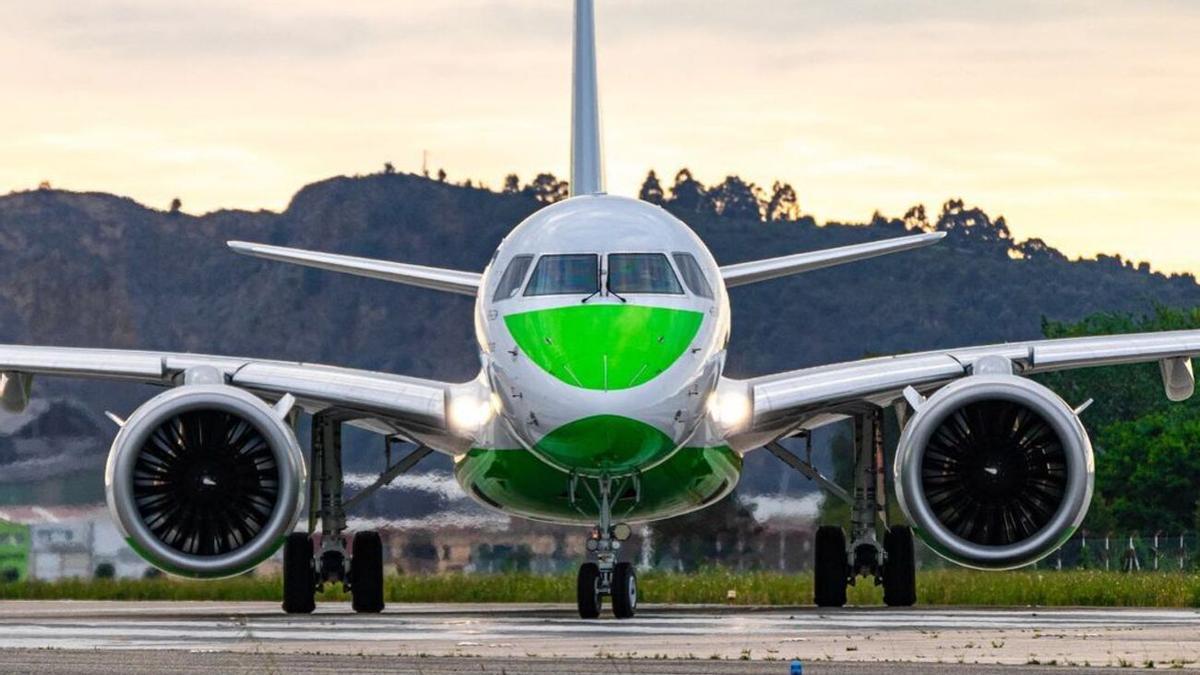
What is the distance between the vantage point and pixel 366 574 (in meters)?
28.5

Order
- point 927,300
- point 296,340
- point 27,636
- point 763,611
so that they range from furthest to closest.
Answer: point 927,300
point 296,340
point 763,611
point 27,636

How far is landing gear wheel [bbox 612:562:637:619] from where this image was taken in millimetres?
23328

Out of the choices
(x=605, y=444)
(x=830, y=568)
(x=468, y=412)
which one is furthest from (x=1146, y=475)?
(x=605, y=444)

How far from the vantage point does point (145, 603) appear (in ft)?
115

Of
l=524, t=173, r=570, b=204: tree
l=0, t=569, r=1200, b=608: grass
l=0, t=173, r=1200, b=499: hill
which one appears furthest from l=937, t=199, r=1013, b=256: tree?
l=0, t=569, r=1200, b=608: grass

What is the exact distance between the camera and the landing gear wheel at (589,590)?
2338 cm

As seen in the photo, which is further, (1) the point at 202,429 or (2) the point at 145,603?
(2) the point at 145,603

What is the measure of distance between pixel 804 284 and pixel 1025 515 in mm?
71673

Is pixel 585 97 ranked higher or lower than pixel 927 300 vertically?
lower

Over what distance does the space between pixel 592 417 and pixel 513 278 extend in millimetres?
2522

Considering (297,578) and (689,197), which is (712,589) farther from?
(689,197)

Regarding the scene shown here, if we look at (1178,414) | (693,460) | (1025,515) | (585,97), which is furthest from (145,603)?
(1178,414)

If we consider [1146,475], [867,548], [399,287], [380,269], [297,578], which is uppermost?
[399,287]

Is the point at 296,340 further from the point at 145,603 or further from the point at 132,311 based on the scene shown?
the point at 145,603
